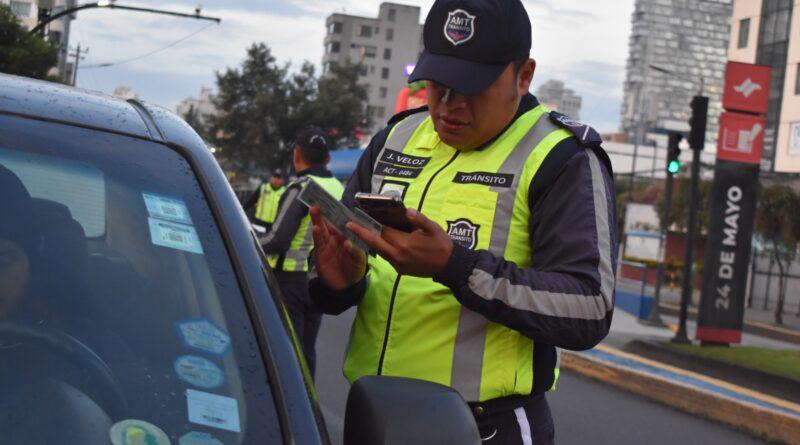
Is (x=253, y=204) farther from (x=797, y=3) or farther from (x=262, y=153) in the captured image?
(x=262, y=153)

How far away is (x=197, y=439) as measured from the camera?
195 cm

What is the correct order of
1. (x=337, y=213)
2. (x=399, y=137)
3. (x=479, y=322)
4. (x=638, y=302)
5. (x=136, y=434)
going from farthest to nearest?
(x=638, y=302) < (x=399, y=137) < (x=479, y=322) < (x=337, y=213) < (x=136, y=434)

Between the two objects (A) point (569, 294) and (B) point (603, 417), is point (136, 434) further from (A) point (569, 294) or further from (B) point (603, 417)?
(B) point (603, 417)

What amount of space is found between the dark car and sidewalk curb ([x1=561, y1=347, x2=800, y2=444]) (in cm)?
792

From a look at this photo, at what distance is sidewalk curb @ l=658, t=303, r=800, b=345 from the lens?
26125mm

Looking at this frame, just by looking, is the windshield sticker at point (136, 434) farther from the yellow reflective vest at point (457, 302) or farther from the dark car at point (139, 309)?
the yellow reflective vest at point (457, 302)

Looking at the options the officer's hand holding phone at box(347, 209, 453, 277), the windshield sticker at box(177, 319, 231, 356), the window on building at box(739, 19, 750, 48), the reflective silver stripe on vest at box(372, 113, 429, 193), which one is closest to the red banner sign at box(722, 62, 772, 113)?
the reflective silver stripe on vest at box(372, 113, 429, 193)

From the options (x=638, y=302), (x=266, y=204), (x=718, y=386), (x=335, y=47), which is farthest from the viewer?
(x=335, y=47)

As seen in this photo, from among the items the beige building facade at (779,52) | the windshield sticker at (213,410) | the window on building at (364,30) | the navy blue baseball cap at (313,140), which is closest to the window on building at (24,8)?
the beige building facade at (779,52)

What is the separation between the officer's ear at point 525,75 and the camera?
2.87 meters

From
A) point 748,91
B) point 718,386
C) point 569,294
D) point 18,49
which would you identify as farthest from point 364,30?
point 569,294

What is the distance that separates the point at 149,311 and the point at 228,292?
0.46 feet

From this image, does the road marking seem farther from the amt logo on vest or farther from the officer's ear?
the amt logo on vest

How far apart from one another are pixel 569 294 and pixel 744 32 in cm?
6575
